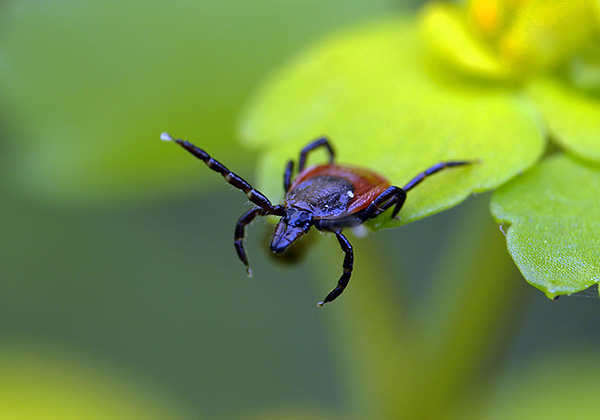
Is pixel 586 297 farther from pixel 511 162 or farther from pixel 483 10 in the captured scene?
pixel 483 10

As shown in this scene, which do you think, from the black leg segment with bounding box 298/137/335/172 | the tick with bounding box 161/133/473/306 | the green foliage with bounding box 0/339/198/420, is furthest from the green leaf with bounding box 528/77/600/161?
the green foliage with bounding box 0/339/198/420

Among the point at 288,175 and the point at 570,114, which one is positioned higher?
the point at 288,175

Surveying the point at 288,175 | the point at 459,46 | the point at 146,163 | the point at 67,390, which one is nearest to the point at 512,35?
the point at 459,46

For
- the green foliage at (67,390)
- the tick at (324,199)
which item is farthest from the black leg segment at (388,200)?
the green foliage at (67,390)

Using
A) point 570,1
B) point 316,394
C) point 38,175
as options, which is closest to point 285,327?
point 316,394

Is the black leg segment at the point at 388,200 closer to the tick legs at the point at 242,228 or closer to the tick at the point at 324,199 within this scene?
the tick at the point at 324,199

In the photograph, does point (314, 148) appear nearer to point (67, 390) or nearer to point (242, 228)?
point (242, 228)
